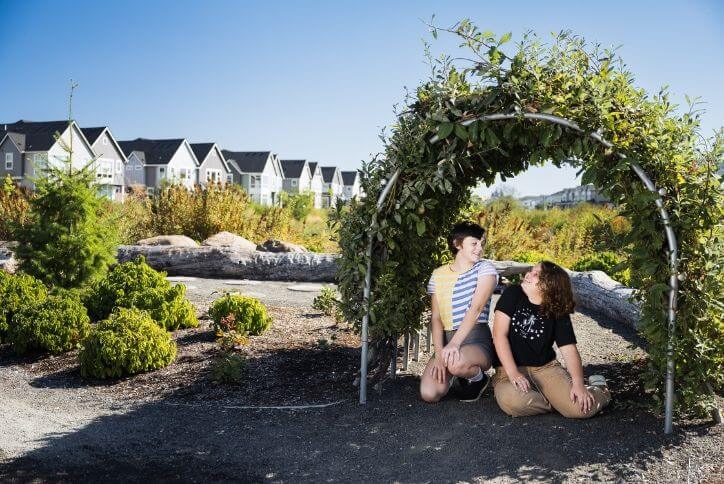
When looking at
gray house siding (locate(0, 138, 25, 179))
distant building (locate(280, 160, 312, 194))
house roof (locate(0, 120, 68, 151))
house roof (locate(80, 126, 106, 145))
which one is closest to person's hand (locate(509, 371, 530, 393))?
house roof (locate(0, 120, 68, 151))

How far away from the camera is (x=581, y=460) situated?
407cm

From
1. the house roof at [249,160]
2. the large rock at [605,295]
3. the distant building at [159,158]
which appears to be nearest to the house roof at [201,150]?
the distant building at [159,158]

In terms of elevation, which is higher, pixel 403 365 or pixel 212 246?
pixel 212 246

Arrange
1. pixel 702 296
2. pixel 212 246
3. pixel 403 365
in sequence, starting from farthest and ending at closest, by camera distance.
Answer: pixel 212 246 → pixel 403 365 → pixel 702 296

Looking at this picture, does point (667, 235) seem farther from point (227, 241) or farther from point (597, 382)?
point (227, 241)

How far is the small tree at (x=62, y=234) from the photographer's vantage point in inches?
331

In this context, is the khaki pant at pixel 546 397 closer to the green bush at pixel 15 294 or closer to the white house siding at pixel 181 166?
the green bush at pixel 15 294

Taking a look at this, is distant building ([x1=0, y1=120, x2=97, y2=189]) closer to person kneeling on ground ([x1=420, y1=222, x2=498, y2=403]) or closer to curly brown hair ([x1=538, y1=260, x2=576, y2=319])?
person kneeling on ground ([x1=420, y1=222, x2=498, y2=403])

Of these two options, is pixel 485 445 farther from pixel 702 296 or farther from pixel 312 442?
pixel 702 296

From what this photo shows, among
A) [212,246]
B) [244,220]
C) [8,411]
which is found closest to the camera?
[8,411]

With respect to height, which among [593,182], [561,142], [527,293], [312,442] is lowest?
[312,442]

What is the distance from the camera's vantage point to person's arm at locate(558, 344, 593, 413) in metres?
4.60

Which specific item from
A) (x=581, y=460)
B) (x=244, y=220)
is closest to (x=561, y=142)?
(x=581, y=460)

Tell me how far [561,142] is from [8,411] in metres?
5.03
